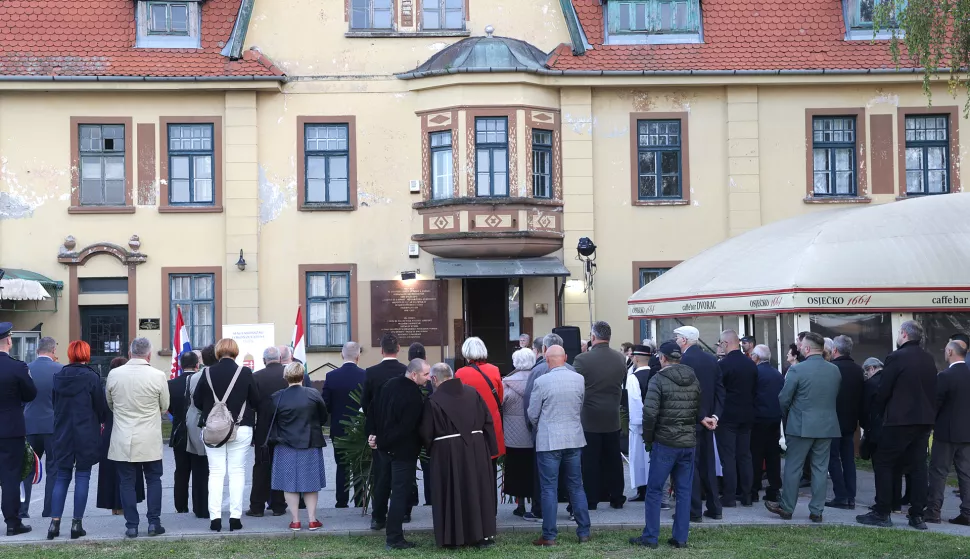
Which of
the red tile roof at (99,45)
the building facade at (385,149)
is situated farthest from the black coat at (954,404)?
the red tile roof at (99,45)

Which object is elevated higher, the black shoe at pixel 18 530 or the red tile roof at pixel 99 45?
the red tile roof at pixel 99 45

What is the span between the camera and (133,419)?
36.7 ft

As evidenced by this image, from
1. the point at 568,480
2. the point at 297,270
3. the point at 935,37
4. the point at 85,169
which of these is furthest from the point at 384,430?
the point at 85,169

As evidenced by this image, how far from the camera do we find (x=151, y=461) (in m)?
11.3

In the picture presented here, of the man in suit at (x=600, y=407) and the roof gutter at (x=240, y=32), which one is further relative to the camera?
the roof gutter at (x=240, y=32)

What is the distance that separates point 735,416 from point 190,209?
14.6 meters

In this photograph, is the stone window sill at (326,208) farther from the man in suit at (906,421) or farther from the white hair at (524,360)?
the man in suit at (906,421)

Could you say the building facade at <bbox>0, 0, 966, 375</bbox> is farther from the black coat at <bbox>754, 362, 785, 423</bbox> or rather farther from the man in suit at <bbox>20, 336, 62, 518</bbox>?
the man in suit at <bbox>20, 336, 62, 518</bbox>

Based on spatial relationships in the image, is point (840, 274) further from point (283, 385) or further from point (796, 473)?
point (283, 385)

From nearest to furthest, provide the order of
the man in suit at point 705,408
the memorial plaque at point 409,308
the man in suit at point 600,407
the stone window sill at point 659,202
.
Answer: the man in suit at point 705,408, the man in suit at point 600,407, the memorial plaque at point 409,308, the stone window sill at point 659,202

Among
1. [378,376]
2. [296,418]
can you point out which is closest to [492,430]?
[378,376]

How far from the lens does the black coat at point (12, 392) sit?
1110cm

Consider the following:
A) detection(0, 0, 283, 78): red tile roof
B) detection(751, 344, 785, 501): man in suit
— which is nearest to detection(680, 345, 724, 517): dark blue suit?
detection(751, 344, 785, 501): man in suit

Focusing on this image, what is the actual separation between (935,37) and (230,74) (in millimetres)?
13724
